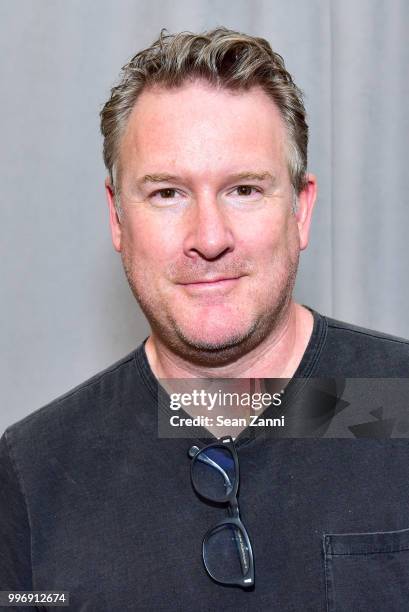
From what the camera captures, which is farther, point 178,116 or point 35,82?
point 35,82

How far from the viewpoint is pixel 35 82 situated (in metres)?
1.57

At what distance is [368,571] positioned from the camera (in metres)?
1.05

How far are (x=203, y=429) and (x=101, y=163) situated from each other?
0.66 m

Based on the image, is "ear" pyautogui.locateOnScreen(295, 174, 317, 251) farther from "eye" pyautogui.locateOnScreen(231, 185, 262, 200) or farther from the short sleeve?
the short sleeve

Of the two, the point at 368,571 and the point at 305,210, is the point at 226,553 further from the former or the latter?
the point at 305,210

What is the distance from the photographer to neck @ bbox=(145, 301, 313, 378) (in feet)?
3.82

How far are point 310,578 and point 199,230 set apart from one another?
447mm

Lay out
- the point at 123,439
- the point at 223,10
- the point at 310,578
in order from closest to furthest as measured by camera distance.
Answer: the point at 310,578, the point at 123,439, the point at 223,10

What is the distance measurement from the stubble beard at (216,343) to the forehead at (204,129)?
0.15 metres

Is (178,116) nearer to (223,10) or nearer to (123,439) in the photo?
(123,439)

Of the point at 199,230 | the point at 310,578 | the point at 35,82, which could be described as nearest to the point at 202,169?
the point at 199,230

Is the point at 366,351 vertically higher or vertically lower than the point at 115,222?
lower

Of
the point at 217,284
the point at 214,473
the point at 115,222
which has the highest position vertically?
the point at 115,222

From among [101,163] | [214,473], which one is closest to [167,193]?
[214,473]
